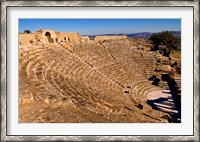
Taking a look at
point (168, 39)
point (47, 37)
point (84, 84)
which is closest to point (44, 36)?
point (47, 37)

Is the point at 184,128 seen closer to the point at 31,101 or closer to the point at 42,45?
the point at 31,101

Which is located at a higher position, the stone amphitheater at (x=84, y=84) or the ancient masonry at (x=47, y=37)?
the ancient masonry at (x=47, y=37)

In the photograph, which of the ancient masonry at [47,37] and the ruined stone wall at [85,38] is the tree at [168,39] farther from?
the ruined stone wall at [85,38]

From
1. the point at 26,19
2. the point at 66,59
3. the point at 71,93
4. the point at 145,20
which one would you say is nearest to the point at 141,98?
the point at 66,59

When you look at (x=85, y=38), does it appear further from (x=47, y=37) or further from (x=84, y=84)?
(x=84, y=84)

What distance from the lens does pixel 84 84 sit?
9.45m

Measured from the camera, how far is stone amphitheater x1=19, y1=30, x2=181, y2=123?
7.55 metres

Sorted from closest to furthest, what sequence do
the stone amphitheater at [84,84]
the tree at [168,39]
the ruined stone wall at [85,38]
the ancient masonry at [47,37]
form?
the stone amphitheater at [84,84] < the tree at [168,39] < the ancient masonry at [47,37] < the ruined stone wall at [85,38]

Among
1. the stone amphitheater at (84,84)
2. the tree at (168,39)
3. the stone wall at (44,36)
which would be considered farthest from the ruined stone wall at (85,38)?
the tree at (168,39)

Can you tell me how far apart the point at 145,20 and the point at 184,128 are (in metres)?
2.16

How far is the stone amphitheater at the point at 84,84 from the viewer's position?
755 centimetres

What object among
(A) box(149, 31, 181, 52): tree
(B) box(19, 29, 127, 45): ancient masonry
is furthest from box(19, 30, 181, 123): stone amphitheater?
(A) box(149, 31, 181, 52): tree

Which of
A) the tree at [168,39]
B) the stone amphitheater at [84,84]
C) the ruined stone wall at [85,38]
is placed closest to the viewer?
the stone amphitheater at [84,84]

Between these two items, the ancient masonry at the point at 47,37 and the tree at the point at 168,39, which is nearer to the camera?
the tree at the point at 168,39
